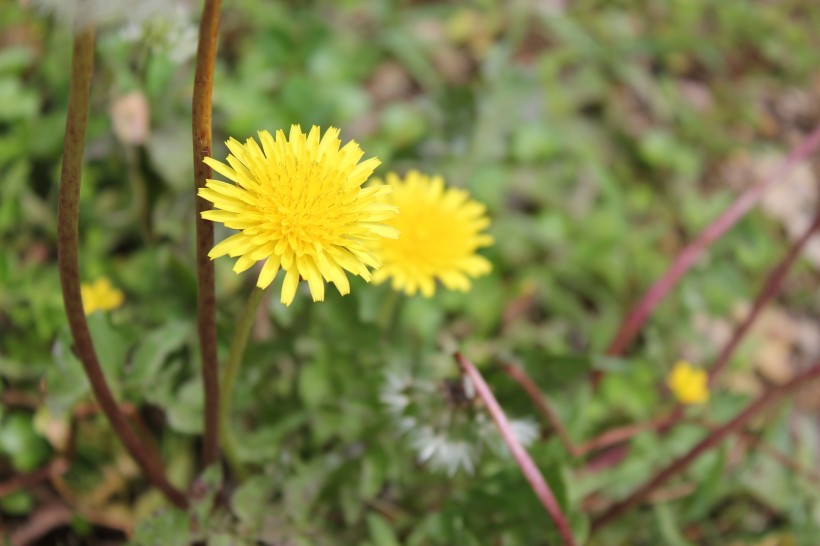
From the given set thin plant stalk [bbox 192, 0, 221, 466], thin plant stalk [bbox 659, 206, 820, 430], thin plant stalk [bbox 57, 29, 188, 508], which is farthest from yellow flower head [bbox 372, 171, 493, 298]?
thin plant stalk [bbox 659, 206, 820, 430]

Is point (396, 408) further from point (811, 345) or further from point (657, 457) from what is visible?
point (811, 345)

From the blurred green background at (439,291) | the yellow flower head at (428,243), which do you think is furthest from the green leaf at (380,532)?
the yellow flower head at (428,243)

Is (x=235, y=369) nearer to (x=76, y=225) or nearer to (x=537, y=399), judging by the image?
(x=76, y=225)

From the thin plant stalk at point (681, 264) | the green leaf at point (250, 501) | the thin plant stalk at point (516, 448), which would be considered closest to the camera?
the thin plant stalk at point (516, 448)

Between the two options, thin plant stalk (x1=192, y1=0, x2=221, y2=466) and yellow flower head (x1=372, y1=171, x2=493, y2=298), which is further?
yellow flower head (x1=372, y1=171, x2=493, y2=298)

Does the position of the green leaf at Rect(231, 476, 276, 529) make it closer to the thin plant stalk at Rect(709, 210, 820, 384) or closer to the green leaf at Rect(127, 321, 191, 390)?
the green leaf at Rect(127, 321, 191, 390)

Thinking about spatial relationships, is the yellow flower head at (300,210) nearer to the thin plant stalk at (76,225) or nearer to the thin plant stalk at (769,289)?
the thin plant stalk at (76,225)
